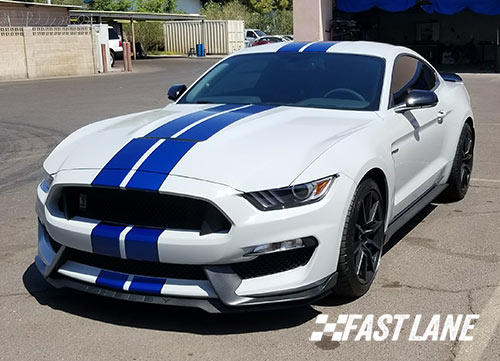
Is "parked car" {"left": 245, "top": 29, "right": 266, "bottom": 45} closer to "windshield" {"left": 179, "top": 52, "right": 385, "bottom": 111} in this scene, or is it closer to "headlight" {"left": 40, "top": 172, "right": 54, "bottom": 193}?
"windshield" {"left": 179, "top": 52, "right": 385, "bottom": 111}

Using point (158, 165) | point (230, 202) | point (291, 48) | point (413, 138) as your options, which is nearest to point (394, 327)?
point (230, 202)

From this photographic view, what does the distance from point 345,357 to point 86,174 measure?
175cm

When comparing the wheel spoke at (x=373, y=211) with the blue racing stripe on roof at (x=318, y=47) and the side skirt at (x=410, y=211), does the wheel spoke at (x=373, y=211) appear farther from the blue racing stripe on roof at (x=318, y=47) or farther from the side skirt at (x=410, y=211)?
the blue racing stripe on roof at (x=318, y=47)

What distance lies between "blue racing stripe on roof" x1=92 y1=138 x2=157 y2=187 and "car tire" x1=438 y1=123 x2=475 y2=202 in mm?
3278

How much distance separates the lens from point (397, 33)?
34.7 m

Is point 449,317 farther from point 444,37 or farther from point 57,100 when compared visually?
point 444,37

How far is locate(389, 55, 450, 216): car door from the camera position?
16.0ft

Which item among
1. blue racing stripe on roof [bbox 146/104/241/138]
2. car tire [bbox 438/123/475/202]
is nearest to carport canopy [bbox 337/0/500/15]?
car tire [bbox 438/123/475/202]

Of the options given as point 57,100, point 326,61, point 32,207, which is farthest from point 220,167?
point 57,100

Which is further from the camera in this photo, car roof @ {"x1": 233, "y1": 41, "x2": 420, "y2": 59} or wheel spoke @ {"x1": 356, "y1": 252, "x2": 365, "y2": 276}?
car roof @ {"x1": 233, "y1": 41, "x2": 420, "y2": 59}

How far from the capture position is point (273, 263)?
374 cm

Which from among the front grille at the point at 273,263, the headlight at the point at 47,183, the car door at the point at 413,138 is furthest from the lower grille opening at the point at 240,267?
the car door at the point at 413,138

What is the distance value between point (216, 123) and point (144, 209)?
926 millimetres

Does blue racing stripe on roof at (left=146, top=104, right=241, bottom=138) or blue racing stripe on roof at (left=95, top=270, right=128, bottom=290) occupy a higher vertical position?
blue racing stripe on roof at (left=146, top=104, right=241, bottom=138)
